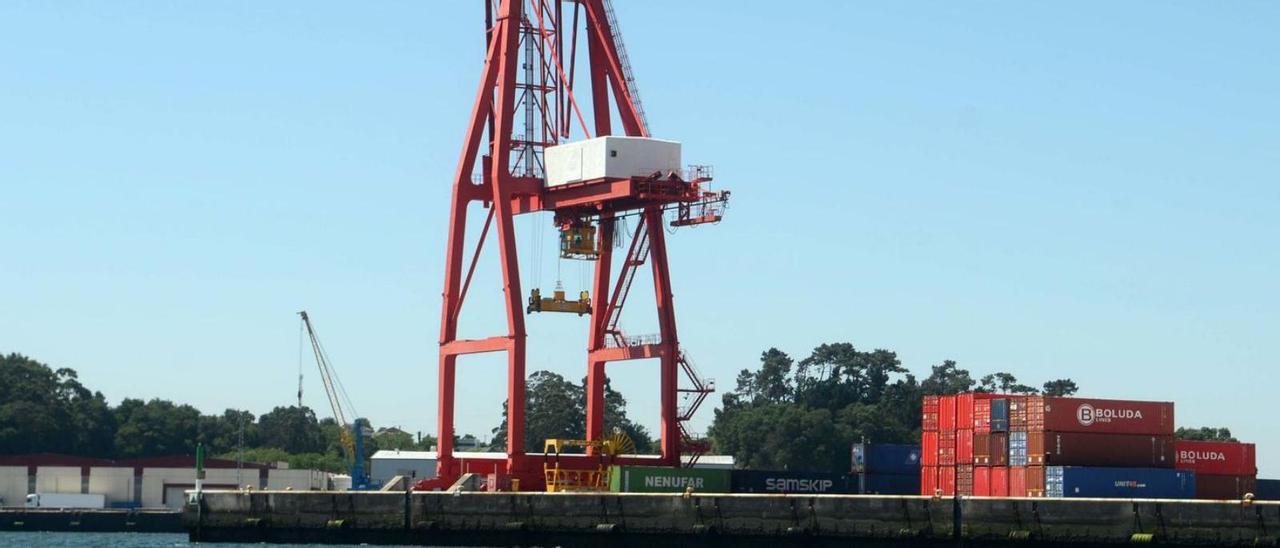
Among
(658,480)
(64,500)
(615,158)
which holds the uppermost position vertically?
(615,158)

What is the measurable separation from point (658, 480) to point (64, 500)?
66.1m

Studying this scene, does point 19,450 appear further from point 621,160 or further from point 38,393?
point 621,160

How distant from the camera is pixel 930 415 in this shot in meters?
70.0

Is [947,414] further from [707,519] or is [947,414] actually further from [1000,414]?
[707,519]

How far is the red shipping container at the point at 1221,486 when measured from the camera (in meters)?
68.6

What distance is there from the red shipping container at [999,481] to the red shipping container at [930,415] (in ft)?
11.2

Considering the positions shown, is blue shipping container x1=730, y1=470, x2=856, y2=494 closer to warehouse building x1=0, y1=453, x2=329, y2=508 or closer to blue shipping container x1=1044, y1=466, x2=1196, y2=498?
blue shipping container x1=1044, y1=466, x2=1196, y2=498

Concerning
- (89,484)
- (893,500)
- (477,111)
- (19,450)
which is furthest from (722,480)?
(19,450)

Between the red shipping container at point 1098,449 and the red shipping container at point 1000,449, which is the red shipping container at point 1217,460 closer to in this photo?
the red shipping container at point 1098,449

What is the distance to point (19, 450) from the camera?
149000mm

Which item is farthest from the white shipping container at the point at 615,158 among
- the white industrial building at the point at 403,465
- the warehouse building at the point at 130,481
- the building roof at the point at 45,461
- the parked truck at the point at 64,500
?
the building roof at the point at 45,461

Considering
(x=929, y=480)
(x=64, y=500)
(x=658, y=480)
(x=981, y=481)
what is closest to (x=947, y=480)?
(x=929, y=480)

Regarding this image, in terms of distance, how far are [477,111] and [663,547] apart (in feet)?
63.8

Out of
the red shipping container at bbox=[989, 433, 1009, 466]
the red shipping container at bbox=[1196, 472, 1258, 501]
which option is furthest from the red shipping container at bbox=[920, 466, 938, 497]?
the red shipping container at bbox=[1196, 472, 1258, 501]
